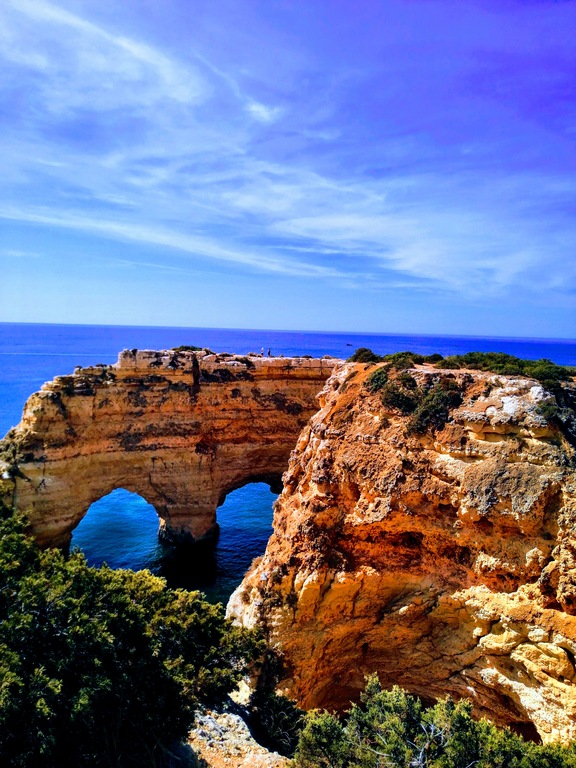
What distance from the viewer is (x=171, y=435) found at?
104 feet

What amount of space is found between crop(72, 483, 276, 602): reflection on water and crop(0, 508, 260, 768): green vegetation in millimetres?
13874

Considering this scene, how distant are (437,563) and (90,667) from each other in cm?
1080

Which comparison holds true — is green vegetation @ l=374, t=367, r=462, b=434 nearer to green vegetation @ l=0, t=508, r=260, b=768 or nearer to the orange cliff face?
the orange cliff face

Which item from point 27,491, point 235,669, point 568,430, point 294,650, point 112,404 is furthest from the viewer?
point 112,404

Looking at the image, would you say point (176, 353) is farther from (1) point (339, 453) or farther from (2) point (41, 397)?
(1) point (339, 453)

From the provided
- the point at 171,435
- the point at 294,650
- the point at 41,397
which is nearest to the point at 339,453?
the point at 294,650

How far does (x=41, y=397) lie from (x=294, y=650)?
20.1 meters

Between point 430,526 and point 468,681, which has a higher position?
point 430,526

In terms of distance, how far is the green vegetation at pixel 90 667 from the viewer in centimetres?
962

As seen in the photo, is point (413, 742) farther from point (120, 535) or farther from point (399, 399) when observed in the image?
point (120, 535)

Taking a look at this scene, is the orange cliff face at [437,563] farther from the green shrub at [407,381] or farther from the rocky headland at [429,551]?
the green shrub at [407,381]

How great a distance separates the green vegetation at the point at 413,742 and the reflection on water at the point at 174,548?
1748cm

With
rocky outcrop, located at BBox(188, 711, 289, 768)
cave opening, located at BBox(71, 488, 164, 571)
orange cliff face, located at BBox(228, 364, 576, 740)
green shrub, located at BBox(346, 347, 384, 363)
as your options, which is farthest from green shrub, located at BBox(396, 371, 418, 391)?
cave opening, located at BBox(71, 488, 164, 571)

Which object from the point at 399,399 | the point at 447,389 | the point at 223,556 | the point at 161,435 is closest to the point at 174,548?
the point at 223,556
